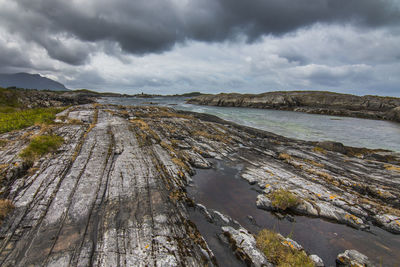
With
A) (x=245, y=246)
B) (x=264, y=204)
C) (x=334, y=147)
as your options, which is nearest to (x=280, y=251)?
(x=245, y=246)

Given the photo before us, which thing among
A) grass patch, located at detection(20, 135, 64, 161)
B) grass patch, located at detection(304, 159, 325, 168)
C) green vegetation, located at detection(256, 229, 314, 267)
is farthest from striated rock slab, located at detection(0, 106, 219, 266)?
grass patch, located at detection(304, 159, 325, 168)

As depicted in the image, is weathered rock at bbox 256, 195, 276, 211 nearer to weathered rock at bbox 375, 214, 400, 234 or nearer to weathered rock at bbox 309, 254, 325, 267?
weathered rock at bbox 309, 254, 325, 267

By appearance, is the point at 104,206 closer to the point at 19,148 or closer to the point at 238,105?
the point at 19,148

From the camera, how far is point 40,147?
13.1 metres

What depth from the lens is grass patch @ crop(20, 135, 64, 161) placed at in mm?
11877

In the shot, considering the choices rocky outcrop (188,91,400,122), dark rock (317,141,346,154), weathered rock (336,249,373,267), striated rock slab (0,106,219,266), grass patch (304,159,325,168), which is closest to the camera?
striated rock slab (0,106,219,266)

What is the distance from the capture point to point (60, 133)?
17.1 m

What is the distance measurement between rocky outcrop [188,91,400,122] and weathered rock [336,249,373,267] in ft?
319

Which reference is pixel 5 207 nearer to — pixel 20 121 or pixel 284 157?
pixel 20 121

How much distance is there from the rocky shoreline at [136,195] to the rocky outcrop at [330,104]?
274 ft

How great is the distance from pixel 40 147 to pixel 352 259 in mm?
21204

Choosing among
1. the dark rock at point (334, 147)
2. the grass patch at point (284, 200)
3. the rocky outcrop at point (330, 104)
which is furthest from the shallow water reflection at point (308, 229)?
the rocky outcrop at point (330, 104)

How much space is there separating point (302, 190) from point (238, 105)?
119 metres

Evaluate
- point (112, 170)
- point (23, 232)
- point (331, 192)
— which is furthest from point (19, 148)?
point (331, 192)
